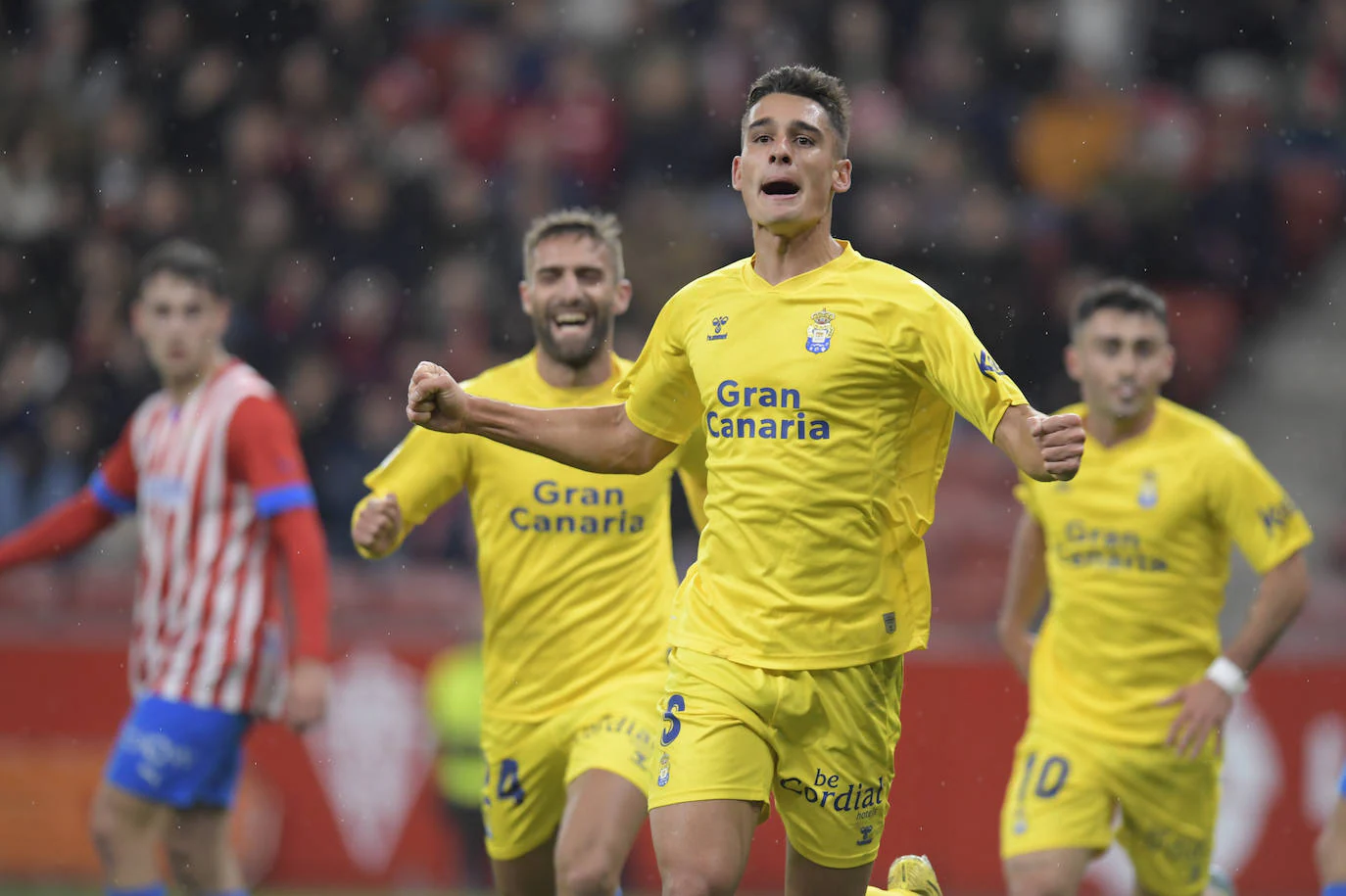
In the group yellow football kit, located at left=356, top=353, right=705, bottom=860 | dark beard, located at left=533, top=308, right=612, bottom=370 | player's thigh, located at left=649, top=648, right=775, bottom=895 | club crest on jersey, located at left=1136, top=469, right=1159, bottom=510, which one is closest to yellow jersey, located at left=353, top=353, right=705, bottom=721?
yellow football kit, located at left=356, top=353, right=705, bottom=860

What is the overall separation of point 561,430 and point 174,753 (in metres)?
2.52

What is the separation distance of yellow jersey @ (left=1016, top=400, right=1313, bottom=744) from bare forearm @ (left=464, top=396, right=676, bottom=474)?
2154 millimetres

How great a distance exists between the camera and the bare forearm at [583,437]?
5.18 meters

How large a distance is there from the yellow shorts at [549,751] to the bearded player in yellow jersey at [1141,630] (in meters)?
1.57

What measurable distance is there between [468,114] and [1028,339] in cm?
436

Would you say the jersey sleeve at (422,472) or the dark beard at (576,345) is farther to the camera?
the dark beard at (576,345)

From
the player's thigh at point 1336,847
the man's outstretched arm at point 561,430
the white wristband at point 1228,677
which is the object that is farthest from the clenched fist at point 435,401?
the player's thigh at point 1336,847

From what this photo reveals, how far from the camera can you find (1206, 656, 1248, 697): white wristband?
21.3 feet

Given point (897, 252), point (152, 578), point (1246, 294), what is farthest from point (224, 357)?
point (1246, 294)

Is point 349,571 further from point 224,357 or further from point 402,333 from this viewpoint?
point 224,357

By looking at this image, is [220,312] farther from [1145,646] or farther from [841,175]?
[1145,646]

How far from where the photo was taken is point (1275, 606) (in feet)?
21.8

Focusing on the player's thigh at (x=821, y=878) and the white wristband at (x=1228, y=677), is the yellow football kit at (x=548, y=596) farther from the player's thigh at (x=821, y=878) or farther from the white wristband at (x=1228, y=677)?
the white wristband at (x=1228, y=677)

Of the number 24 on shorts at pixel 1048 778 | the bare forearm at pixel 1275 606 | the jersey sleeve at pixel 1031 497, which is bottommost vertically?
the number 24 on shorts at pixel 1048 778
